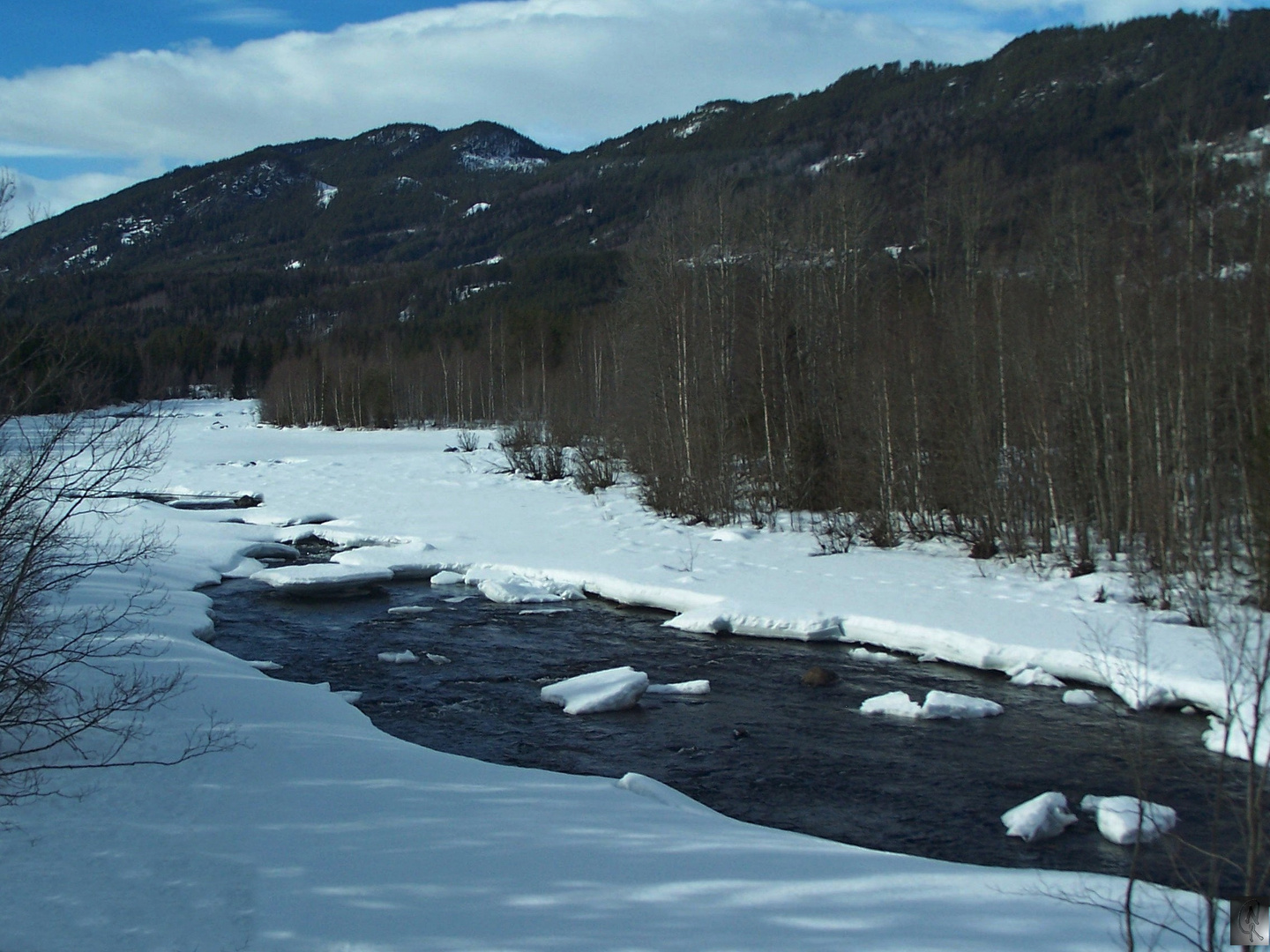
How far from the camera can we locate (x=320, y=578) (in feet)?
58.1

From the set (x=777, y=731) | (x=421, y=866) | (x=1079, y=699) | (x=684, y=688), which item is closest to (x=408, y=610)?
(x=684, y=688)

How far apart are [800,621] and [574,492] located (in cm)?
1570

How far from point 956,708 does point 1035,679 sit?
1836 millimetres

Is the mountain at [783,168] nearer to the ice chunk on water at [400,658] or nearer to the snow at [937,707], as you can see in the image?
the snow at [937,707]

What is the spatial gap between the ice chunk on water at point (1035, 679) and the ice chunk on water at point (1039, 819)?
4039 mm

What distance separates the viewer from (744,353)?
2530 centimetres

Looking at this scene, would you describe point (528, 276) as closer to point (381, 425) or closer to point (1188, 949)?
point (381, 425)

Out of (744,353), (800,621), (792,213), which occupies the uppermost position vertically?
(792,213)

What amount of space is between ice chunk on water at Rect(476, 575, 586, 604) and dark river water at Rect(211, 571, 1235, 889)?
1414 mm

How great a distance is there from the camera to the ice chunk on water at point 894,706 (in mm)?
10820

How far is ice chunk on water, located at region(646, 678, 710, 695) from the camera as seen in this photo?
11766 mm

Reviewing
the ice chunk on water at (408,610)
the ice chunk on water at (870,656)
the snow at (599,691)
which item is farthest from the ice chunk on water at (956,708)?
the ice chunk on water at (408,610)

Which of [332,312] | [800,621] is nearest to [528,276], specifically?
[332,312]

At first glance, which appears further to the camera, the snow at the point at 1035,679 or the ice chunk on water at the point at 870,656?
the ice chunk on water at the point at 870,656
